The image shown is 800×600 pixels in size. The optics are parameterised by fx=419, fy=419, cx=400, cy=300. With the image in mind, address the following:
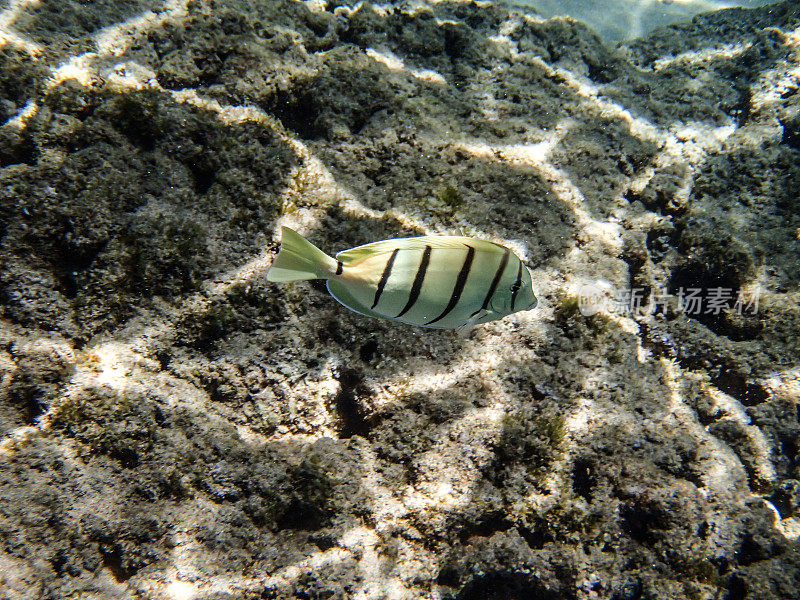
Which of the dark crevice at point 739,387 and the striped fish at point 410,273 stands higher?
the dark crevice at point 739,387

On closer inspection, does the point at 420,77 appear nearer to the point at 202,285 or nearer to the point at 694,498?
the point at 202,285

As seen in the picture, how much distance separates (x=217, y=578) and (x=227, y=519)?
0.27 meters

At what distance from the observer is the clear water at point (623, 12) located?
24.5ft

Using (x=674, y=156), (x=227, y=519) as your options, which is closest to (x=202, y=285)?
(x=227, y=519)

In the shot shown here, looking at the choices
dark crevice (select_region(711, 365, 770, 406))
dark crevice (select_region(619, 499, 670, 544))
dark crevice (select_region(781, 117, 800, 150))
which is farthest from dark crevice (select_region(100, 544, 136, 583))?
dark crevice (select_region(781, 117, 800, 150))

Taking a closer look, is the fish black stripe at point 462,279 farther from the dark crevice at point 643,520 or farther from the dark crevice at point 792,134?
the dark crevice at point 792,134

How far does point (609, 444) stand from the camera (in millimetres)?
2463

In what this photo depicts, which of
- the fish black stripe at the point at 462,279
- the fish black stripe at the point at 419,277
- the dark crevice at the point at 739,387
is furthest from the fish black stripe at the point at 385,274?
the dark crevice at the point at 739,387

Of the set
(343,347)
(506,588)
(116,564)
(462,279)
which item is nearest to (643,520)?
(506,588)

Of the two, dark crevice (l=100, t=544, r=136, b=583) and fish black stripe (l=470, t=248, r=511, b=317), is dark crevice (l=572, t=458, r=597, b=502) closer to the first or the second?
fish black stripe (l=470, t=248, r=511, b=317)

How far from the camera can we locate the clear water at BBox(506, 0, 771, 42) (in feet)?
24.5

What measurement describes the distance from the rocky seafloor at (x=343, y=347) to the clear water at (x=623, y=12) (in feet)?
17.3

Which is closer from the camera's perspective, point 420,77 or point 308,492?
A: point 308,492

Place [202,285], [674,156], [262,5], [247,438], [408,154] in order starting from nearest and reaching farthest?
[247,438], [202,285], [408,154], [262,5], [674,156]
